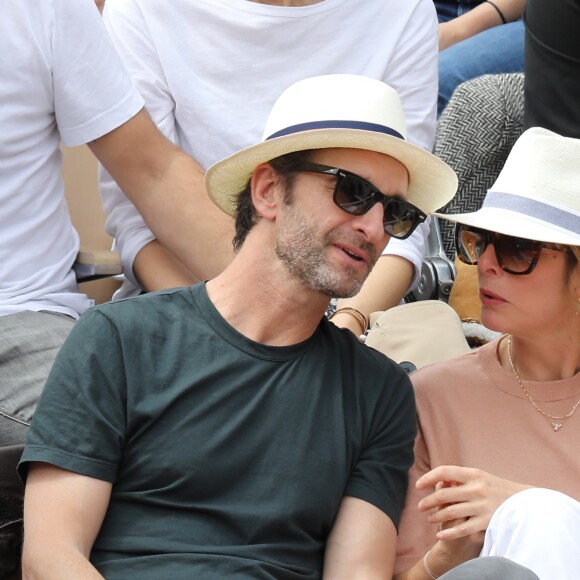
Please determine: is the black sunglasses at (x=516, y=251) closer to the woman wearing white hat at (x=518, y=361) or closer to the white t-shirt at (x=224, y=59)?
the woman wearing white hat at (x=518, y=361)

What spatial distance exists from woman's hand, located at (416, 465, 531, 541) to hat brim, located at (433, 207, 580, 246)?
55 cm

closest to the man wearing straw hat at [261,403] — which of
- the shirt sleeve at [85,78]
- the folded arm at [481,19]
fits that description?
the shirt sleeve at [85,78]

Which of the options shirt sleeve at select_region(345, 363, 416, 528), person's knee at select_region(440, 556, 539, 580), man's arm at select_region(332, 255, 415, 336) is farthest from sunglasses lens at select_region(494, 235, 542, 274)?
person's knee at select_region(440, 556, 539, 580)

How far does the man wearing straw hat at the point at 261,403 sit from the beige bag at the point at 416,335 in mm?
433

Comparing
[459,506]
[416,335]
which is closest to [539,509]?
[459,506]

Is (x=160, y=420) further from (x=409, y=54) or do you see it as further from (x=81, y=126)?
(x=409, y=54)

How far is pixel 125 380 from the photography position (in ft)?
7.55

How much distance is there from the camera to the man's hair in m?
2.46

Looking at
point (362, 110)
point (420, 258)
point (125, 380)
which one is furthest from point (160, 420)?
point (420, 258)

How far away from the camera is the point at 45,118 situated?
2.99 m

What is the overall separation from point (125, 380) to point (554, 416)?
0.97m

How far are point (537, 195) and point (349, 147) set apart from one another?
1.65ft

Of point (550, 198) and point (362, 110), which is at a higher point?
point (362, 110)

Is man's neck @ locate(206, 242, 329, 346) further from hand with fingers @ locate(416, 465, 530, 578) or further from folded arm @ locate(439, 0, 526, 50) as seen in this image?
folded arm @ locate(439, 0, 526, 50)
